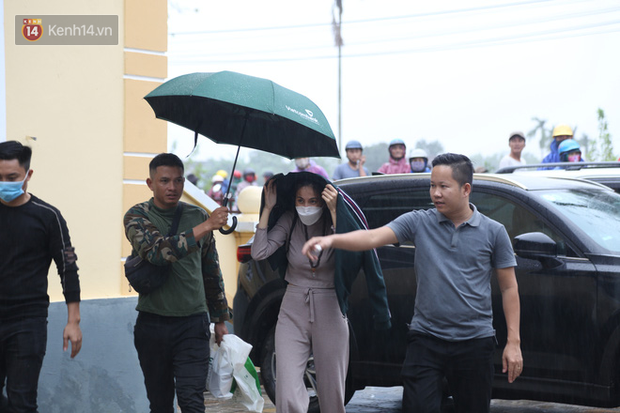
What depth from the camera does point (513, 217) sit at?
6.29 metres

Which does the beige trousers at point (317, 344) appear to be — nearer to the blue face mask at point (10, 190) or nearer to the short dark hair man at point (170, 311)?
the short dark hair man at point (170, 311)

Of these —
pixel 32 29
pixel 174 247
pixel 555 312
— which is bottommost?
pixel 555 312

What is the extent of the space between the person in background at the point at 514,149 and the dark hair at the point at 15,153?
8.62m

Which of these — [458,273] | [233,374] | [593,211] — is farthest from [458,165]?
[593,211]

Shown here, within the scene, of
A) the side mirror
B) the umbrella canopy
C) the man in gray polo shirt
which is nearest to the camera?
the man in gray polo shirt

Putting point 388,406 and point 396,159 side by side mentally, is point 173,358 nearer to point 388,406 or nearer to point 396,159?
point 388,406

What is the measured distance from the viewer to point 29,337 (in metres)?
4.72

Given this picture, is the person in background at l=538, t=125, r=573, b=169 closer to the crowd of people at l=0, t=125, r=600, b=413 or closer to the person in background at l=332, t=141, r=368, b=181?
the person in background at l=332, t=141, r=368, b=181

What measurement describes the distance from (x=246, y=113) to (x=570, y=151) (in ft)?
22.2

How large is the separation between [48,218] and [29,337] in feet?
2.25

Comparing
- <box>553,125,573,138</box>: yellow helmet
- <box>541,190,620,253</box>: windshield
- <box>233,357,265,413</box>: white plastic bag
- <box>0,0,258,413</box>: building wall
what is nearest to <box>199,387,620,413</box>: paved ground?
<box>0,0,258,413</box>: building wall

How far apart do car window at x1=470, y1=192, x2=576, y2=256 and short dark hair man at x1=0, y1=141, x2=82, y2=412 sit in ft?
10.4

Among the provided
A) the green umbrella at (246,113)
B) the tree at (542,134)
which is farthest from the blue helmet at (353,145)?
the tree at (542,134)

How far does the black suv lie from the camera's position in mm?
5707
